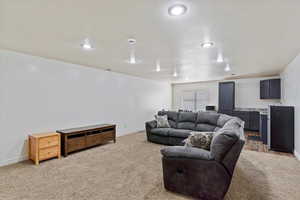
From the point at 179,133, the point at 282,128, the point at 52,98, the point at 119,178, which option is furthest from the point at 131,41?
the point at 282,128

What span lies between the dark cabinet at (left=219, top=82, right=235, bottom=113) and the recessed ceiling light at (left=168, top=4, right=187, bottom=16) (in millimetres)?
6179

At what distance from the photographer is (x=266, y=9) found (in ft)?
5.51

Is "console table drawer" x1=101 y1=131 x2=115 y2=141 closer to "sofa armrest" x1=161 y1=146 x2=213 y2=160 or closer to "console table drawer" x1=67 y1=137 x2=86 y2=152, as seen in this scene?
"console table drawer" x1=67 y1=137 x2=86 y2=152

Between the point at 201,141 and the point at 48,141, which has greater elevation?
the point at 201,141

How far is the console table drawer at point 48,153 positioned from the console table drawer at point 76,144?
30cm

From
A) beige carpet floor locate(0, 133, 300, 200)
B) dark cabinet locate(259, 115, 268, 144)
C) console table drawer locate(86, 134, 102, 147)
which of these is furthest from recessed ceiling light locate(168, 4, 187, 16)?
dark cabinet locate(259, 115, 268, 144)

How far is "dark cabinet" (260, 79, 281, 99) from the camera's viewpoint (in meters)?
5.75

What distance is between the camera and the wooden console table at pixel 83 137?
11.9 ft

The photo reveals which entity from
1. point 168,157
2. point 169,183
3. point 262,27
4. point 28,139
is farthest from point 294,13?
point 28,139

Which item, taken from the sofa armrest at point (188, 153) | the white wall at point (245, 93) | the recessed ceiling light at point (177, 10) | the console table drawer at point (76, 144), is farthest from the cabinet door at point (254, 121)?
the console table drawer at point (76, 144)

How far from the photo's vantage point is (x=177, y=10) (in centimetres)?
169

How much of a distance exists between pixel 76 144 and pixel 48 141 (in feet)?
2.13

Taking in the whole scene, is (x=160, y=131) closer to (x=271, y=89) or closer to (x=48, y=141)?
(x=48, y=141)

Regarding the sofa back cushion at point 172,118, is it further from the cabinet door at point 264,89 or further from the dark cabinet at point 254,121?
the cabinet door at point 264,89
